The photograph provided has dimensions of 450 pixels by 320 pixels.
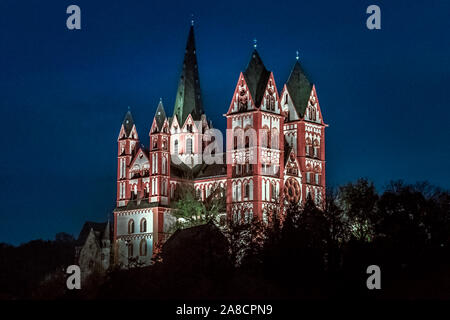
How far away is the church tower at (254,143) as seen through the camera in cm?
10794

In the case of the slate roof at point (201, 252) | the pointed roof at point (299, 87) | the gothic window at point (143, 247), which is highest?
the pointed roof at point (299, 87)

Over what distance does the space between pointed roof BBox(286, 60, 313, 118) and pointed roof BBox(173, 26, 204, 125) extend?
1147 centimetres

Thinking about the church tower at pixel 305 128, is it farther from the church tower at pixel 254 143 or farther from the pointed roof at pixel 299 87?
the church tower at pixel 254 143

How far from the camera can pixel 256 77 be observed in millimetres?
110625

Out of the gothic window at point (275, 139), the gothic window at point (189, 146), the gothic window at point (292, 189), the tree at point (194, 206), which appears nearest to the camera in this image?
the tree at point (194, 206)

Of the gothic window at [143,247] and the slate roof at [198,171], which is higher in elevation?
the slate roof at [198,171]

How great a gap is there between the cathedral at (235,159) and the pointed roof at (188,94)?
302mm

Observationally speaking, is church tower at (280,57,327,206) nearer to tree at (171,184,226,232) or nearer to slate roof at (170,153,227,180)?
slate roof at (170,153,227,180)

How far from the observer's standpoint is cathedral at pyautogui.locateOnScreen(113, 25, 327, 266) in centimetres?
10894

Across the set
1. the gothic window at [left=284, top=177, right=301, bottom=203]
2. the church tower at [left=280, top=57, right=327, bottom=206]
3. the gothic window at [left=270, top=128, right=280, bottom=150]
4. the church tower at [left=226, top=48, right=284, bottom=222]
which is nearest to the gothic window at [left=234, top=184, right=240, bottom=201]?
the church tower at [left=226, top=48, right=284, bottom=222]

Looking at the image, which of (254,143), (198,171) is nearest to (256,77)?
(254,143)

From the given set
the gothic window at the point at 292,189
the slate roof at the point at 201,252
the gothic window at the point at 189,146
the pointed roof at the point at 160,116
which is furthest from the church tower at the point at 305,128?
the slate roof at the point at 201,252

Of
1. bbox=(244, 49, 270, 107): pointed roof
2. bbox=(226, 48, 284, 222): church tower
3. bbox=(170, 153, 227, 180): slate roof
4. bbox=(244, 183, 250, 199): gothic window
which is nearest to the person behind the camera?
bbox=(226, 48, 284, 222): church tower
